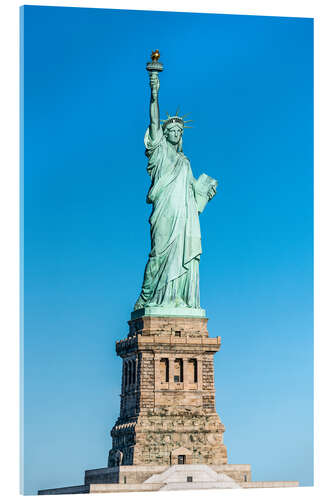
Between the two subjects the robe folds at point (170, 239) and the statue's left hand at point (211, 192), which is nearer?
the robe folds at point (170, 239)

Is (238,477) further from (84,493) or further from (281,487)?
(84,493)

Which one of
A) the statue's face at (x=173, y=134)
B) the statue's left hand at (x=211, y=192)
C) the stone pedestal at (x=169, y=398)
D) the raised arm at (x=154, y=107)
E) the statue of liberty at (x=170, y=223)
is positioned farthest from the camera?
the statue's left hand at (x=211, y=192)

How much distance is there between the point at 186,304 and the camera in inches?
2820

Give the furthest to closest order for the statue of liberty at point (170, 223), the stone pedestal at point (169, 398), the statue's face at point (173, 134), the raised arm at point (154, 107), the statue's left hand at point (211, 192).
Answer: the statue's left hand at point (211, 192) < the statue's face at point (173, 134) < the statue of liberty at point (170, 223) < the raised arm at point (154, 107) < the stone pedestal at point (169, 398)

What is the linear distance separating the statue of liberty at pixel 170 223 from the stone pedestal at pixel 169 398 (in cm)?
116

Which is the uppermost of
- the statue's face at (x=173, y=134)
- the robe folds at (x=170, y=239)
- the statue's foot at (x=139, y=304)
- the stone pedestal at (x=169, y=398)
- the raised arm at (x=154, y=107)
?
the raised arm at (x=154, y=107)

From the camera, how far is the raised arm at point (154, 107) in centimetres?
7075

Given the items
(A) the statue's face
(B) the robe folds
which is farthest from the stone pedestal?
(A) the statue's face

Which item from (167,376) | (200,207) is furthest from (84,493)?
(200,207)

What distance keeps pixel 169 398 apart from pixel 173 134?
10.3 meters

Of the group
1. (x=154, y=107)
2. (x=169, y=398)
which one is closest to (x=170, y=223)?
(x=154, y=107)

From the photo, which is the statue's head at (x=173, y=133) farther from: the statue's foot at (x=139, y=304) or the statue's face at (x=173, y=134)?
the statue's foot at (x=139, y=304)

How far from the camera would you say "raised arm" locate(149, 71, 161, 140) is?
232 feet

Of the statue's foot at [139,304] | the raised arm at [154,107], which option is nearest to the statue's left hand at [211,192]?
the raised arm at [154,107]
